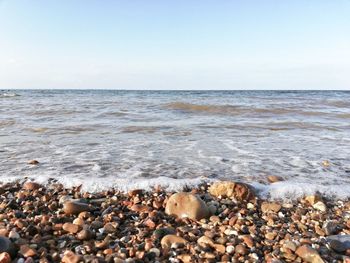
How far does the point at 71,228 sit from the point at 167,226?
797 mm

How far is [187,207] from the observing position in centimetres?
321

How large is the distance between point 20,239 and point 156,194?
5.08 feet

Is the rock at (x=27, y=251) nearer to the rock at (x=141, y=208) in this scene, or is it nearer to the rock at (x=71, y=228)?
the rock at (x=71, y=228)

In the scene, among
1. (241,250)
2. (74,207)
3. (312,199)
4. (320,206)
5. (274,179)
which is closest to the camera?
(241,250)

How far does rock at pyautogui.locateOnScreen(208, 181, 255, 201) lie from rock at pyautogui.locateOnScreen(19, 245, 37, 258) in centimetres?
200

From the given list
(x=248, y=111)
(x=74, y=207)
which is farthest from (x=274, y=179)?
(x=248, y=111)

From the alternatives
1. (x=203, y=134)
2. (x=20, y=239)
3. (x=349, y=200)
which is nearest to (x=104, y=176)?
(x=20, y=239)

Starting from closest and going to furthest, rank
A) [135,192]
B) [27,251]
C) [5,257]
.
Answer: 1. [5,257]
2. [27,251]
3. [135,192]

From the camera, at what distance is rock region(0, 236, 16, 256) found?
2344 millimetres

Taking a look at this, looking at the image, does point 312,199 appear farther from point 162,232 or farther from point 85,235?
point 85,235

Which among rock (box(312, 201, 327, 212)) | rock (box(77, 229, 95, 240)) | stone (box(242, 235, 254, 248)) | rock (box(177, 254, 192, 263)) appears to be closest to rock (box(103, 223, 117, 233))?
rock (box(77, 229, 95, 240))

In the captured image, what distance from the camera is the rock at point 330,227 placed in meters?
2.89

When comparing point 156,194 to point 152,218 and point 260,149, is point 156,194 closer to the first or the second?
point 152,218

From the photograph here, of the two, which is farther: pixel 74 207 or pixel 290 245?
pixel 74 207
